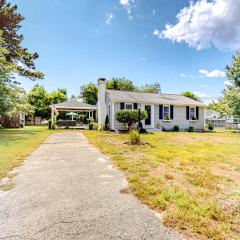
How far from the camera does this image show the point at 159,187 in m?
4.25

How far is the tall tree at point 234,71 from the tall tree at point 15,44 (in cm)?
2267

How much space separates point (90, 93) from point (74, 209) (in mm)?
42695

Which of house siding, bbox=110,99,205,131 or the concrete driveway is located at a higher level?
house siding, bbox=110,99,205,131

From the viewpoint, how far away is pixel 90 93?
45.1m

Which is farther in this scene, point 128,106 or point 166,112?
point 166,112

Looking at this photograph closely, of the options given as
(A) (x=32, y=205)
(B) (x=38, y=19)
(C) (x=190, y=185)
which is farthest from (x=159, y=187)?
(B) (x=38, y=19)

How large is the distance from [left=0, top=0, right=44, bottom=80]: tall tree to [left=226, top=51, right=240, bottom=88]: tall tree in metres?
22.7

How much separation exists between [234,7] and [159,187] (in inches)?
413

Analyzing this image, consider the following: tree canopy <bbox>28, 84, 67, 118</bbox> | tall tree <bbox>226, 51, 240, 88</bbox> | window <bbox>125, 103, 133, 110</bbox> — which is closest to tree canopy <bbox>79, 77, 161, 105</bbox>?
tree canopy <bbox>28, 84, 67, 118</bbox>

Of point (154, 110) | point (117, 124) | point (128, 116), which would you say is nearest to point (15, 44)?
point (117, 124)

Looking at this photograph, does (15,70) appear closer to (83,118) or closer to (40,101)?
(83,118)

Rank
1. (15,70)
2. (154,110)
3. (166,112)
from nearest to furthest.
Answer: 1. (15,70)
2. (154,110)
3. (166,112)

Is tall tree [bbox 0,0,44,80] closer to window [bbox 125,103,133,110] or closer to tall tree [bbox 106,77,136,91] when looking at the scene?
window [bbox 125,103,133,110]

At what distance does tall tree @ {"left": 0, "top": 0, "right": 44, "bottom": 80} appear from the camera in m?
21.5
